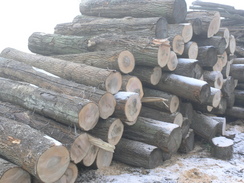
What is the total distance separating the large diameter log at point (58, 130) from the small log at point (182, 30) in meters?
2.86

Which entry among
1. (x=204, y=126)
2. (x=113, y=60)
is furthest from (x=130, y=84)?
(x=204, y=126)

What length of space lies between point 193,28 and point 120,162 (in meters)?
3.12

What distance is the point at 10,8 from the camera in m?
17.6

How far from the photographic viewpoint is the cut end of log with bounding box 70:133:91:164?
3609mm

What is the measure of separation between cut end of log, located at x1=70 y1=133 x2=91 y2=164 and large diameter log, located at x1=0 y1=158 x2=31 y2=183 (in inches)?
25.0

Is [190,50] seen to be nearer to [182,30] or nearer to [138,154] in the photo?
[182,30]

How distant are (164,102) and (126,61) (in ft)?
3.42

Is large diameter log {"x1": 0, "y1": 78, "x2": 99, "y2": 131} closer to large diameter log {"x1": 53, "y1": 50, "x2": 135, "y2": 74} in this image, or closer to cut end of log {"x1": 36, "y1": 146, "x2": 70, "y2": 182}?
cut end of log {"x1": 36, "y1": 146, "x2": 70, "y2": 182}

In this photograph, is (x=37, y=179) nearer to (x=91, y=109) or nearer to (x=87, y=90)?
(x=91, y=109)

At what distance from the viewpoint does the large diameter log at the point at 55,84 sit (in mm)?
3980

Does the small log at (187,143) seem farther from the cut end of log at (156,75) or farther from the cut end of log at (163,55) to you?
the cut end of log at (163,55)

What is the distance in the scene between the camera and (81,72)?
4602 millimetres

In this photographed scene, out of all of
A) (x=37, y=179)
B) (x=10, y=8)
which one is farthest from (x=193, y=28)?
(x=10, y=8)

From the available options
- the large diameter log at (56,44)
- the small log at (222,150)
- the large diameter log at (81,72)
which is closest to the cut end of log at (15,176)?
the large diameter log at (81,72)
